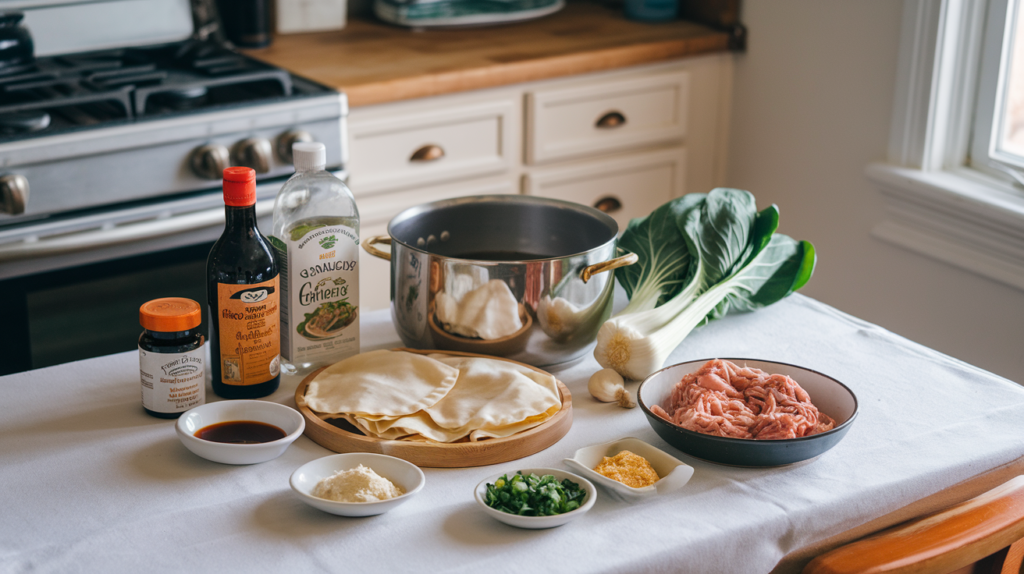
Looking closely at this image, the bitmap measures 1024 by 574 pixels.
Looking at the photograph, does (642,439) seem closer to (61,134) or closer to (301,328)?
(301,328)

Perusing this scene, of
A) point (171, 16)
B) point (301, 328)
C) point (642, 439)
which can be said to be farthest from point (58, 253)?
point (642, 439)

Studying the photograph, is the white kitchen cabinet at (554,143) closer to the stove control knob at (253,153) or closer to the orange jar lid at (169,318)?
the stove control knob at (253,153)

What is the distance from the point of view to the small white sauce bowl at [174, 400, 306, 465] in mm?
865

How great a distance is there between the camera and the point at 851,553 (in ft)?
2.73

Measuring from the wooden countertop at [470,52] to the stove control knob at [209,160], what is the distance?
0.33m

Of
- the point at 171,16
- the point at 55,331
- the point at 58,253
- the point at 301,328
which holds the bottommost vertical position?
the point at 55,331

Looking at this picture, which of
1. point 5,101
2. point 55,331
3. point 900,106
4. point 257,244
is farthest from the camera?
point 900,106

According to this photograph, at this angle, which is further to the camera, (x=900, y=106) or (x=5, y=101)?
(x=900, y=106)

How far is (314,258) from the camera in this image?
3.27ft

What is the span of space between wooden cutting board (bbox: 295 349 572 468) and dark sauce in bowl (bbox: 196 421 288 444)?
0.04 meters

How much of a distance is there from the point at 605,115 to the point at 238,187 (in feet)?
5.42

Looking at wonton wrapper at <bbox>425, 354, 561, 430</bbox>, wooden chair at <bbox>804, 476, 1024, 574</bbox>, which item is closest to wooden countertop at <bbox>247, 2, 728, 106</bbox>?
wonton wrapper at <bbox>425, 354, 561, 430</bbox>

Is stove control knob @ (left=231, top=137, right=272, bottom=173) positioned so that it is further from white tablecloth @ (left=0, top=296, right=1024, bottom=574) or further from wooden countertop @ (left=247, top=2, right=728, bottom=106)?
white tablecloth @ (left=0, top=296, right=1024, bottom=574)

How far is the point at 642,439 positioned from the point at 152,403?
52 centimetres
